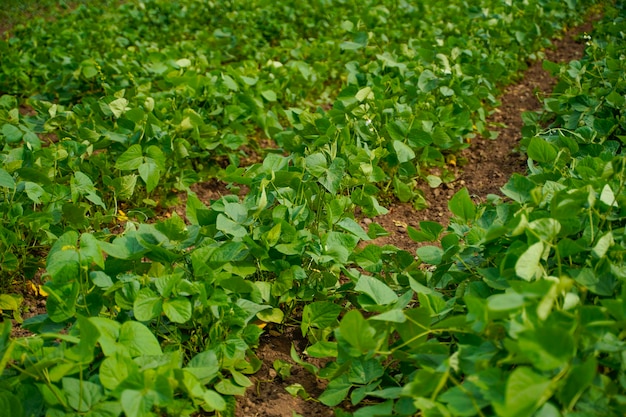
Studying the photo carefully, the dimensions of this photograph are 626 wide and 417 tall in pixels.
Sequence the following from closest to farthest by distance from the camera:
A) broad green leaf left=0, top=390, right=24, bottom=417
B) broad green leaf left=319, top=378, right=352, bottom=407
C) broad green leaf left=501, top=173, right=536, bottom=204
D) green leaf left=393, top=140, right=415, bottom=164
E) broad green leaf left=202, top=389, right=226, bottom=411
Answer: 1. broad green leaf left=0, top=390, right=24, bottom=417
2. broad green leaf left=202, top=389, right=226, bottom=411
3. broad green leaf left=319, top=378, right=352, bottom=407
4. broad green leaf left=501, top=173, right=536, bottom=204
5. green leaf left=393, top=140, right=415, bottom=164

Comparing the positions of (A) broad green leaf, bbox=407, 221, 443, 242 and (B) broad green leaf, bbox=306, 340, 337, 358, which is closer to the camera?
(B) broad green leaf, bbox=306, 340, 337, 358

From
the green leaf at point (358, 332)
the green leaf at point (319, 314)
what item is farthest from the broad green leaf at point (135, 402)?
the green leaf at point (319, 314)

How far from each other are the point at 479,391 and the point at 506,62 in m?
3.49

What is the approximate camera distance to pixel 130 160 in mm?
2844

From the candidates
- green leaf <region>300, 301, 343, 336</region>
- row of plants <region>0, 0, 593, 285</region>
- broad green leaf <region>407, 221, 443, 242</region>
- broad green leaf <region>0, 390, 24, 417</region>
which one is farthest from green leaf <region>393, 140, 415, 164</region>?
broad green leaf <region>0, 390, 24, 417</region>

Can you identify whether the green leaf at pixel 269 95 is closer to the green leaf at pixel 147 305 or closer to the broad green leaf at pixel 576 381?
the green leaf at pixel 147 305

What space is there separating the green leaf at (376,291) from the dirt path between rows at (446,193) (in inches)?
13.9

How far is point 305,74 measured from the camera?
4121 mm

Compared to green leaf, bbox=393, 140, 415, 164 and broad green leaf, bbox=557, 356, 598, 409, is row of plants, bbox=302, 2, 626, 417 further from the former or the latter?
green leaf, bbox=393, 140, 415, 164

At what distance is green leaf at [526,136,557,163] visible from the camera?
2246 mm

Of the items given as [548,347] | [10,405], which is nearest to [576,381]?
[548,347]

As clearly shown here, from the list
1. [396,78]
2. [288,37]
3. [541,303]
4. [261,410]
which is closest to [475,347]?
[541,303]

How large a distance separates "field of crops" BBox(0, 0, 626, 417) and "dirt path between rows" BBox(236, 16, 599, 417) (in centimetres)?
4

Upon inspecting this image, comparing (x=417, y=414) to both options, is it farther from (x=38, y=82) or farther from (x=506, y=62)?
(x=38, y=82)
